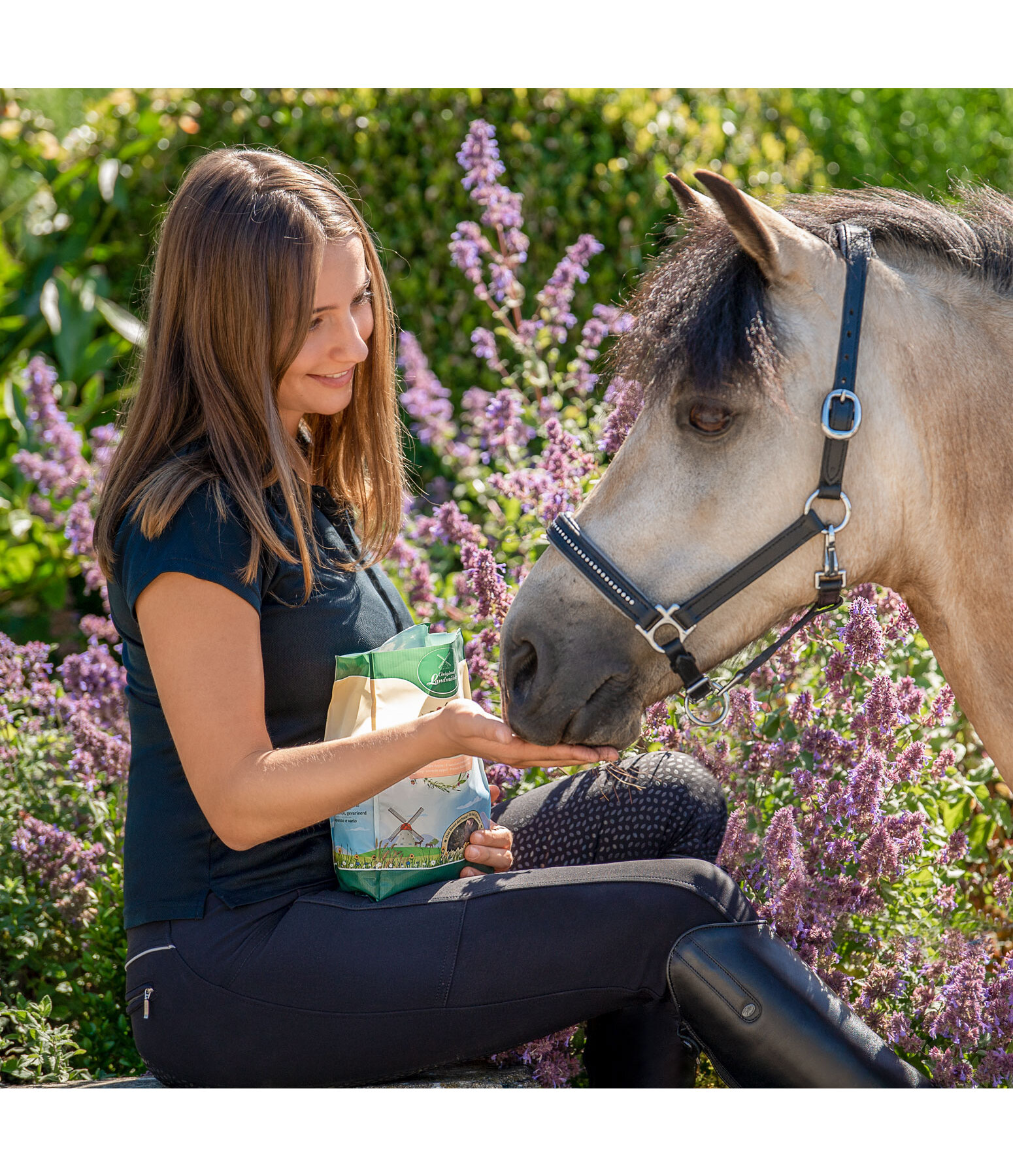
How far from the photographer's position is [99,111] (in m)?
5.97

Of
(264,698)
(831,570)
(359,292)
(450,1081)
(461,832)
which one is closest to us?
(831,570)

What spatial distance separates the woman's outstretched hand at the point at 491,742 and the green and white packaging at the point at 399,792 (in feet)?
0.64

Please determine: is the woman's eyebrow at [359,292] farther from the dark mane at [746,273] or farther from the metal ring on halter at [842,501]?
the metal ring on halter at [842,501]

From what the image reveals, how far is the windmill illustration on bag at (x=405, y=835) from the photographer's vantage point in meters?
1.88

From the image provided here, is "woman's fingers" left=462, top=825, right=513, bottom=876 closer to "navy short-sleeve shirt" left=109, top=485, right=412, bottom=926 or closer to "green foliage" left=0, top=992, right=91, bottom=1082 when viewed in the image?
A: "navy short-sleeve shirt" left=109, top=485, right=412, bottom=926

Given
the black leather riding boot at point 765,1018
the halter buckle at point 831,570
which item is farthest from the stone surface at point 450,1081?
the halter buckle at point 831,570

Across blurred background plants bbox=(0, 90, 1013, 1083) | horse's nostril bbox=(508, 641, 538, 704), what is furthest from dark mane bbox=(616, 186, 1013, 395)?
horse's nostril bbox=(508, 641, 538, 704)

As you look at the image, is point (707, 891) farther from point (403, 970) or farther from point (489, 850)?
point (403, 970)

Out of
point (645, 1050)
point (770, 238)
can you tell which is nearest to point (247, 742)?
point (645, 1050)

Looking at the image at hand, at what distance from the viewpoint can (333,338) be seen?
6.63 ft

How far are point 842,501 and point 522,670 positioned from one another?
59cm

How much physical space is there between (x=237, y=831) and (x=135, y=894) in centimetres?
31

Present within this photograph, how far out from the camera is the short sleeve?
68.7 inches

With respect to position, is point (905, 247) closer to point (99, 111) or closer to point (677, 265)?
point (677, 265)
